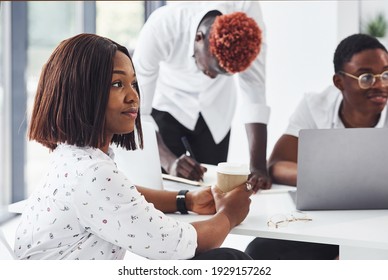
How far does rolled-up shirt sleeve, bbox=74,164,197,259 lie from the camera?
0.96 m

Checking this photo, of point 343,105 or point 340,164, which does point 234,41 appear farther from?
point 340,164

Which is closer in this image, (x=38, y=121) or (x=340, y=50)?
(x=38, y=121)

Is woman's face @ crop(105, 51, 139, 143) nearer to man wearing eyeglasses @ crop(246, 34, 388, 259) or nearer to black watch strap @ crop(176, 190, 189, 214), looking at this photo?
black watch strap @ crop(176, 190, 189, 214)

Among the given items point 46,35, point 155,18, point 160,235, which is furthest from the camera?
point 46,35

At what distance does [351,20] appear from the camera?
3084 mm

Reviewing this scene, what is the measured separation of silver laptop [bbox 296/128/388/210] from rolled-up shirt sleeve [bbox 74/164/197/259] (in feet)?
1.33

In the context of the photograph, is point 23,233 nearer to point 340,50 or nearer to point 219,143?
point 340,50

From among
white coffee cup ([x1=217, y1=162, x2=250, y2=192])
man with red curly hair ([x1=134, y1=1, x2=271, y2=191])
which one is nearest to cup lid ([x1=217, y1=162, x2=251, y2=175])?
white coffee cup ([x1=217, y1=162, x2=250, y2=192])

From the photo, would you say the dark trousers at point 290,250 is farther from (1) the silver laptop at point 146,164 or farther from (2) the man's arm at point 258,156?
(1) the silver laptop at point 146,164

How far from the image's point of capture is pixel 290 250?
1.60m

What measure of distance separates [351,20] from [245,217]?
2189mm

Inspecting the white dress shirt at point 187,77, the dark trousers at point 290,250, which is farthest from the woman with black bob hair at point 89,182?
the white dress shirt at point 187,77

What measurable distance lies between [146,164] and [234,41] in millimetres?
617

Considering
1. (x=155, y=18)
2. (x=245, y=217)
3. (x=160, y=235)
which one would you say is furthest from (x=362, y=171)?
(x=155, y=18)
